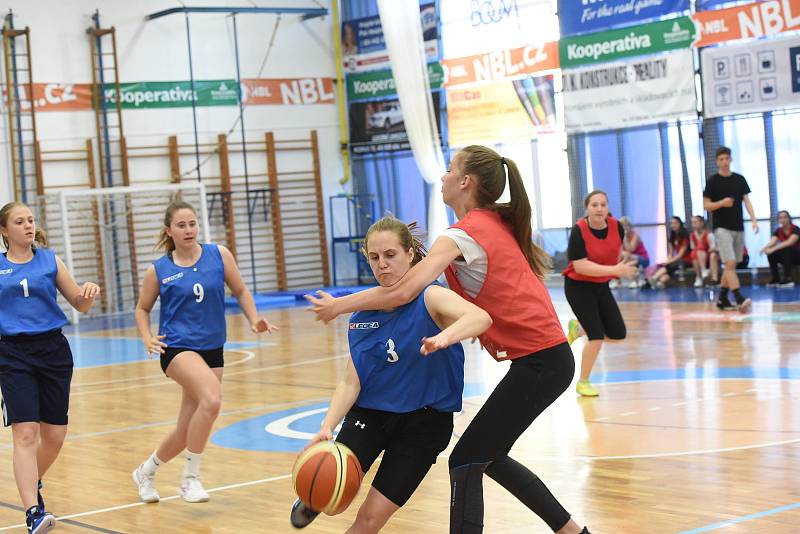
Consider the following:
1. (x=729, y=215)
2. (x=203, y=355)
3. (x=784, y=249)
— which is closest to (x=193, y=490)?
(x=203, y=355)

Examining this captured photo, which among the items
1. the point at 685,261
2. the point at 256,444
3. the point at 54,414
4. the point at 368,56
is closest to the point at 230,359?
the point at 256,444

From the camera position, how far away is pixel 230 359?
12.4 m

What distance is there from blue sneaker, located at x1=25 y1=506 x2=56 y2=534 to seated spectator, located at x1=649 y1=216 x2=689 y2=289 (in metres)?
13.6

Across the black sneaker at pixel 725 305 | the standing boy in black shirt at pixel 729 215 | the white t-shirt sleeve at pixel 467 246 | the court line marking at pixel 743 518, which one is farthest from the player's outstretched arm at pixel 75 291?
the black sneaker at pixel 725 305

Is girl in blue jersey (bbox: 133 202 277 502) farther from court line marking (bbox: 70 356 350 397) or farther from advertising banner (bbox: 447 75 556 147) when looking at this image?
advertising banner (bbox: 447 75 556 147)

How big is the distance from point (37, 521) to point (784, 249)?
44.4ft

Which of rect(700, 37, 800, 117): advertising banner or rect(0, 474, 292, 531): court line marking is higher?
rect(700, 37, 800, 117): advertising banner

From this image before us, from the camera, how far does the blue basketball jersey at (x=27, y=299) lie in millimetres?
5359

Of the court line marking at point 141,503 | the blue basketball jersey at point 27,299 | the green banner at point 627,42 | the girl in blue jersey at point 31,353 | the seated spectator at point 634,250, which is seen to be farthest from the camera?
the seated spectator at point 634,250

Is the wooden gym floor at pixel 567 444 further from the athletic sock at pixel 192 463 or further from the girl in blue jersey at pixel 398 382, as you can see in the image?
the girl in blue jersey at pixel 398 382

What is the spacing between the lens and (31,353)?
17.5 ft

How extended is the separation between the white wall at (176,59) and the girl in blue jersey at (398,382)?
17.4 metres

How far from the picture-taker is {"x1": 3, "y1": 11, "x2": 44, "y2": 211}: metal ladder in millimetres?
19873

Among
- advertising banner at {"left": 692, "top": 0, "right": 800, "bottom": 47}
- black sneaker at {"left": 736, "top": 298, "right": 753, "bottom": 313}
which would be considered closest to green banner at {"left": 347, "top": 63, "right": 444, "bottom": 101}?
advertising banner at {"left": 692, "top": 0, "right": 800, "bottom": 47}
